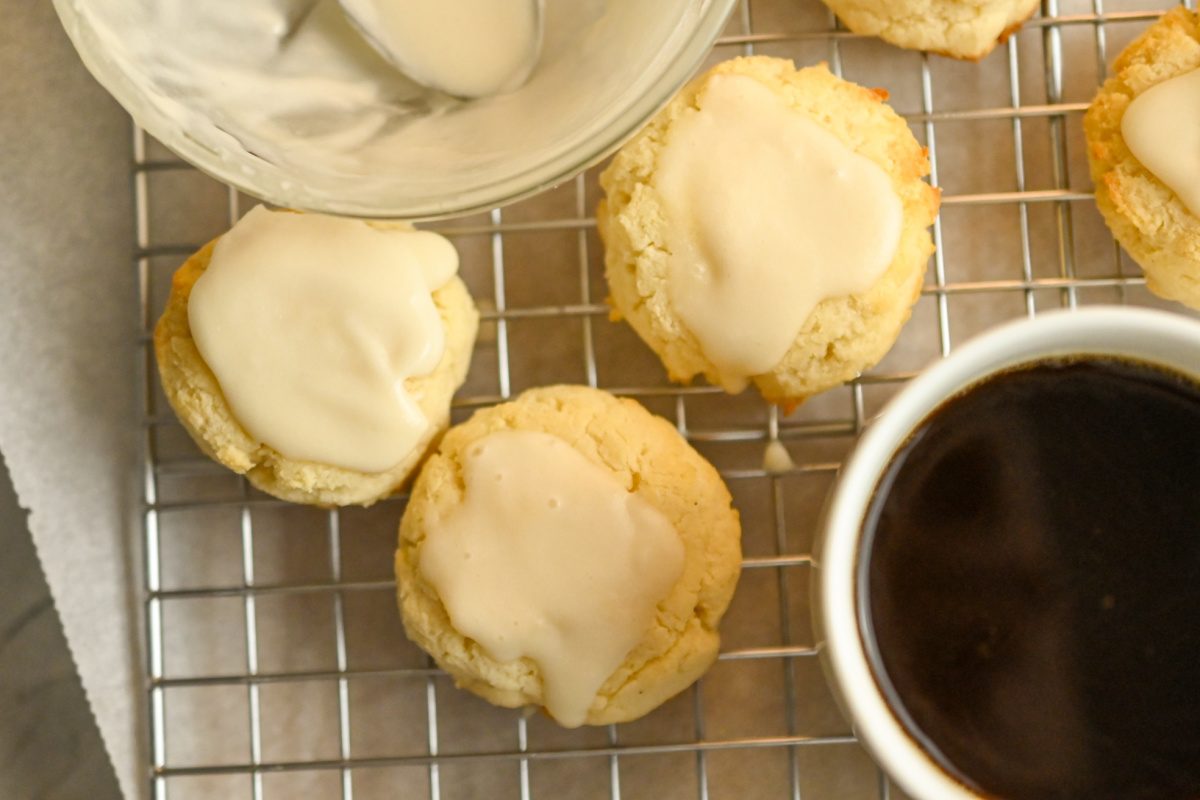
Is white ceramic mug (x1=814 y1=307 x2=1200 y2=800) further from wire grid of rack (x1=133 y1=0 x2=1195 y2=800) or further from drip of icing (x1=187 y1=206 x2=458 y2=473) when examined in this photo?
drip of icing (x1=187 y1=206 x2=458 y2=473)

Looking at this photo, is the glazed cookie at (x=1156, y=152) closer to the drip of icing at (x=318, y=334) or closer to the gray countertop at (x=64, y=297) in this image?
the drip of icing at (x=318, y=334)

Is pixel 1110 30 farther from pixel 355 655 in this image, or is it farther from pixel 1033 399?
pixel 355 655

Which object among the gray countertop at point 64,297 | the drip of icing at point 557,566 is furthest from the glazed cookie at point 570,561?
the gray countertop at point 64,297

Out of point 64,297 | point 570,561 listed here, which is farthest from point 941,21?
point 64,297

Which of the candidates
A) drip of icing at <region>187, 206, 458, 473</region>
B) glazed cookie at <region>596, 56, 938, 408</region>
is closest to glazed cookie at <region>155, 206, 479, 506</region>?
drip of icing at <region>187, 206, 458, 473</region>

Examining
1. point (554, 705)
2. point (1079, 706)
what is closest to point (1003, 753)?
point (1079, 706)

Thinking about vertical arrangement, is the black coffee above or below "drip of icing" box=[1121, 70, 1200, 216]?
below
